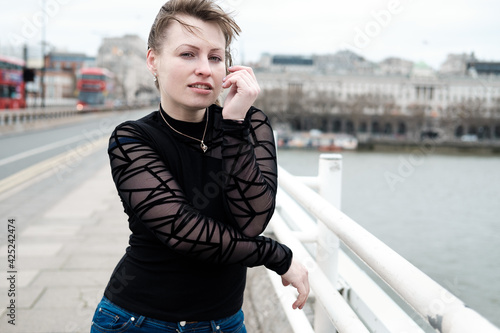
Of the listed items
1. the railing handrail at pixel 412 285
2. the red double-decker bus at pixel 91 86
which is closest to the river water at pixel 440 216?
the railing handrail at pixel 412 285

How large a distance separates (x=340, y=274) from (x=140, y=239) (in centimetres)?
132

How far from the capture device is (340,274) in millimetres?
2242

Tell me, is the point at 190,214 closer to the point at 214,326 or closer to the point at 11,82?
the point at 214,326

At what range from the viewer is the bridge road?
2.65 meters

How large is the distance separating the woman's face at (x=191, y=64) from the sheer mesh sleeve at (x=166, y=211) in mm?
125

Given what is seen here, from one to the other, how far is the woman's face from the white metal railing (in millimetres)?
482

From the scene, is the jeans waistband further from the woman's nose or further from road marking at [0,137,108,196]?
road marking at [0,137,108,196]

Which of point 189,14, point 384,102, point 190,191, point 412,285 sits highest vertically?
point 384,102

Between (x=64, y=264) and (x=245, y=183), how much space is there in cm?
277

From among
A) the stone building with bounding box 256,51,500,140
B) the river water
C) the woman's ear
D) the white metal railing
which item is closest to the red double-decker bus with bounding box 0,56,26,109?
the river water

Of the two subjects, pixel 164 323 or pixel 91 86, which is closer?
pixel 164 323

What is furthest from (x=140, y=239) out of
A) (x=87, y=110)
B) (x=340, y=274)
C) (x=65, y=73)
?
(x=65, y=73)

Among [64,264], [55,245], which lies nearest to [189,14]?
[64,264]

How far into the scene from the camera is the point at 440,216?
1054 inches
